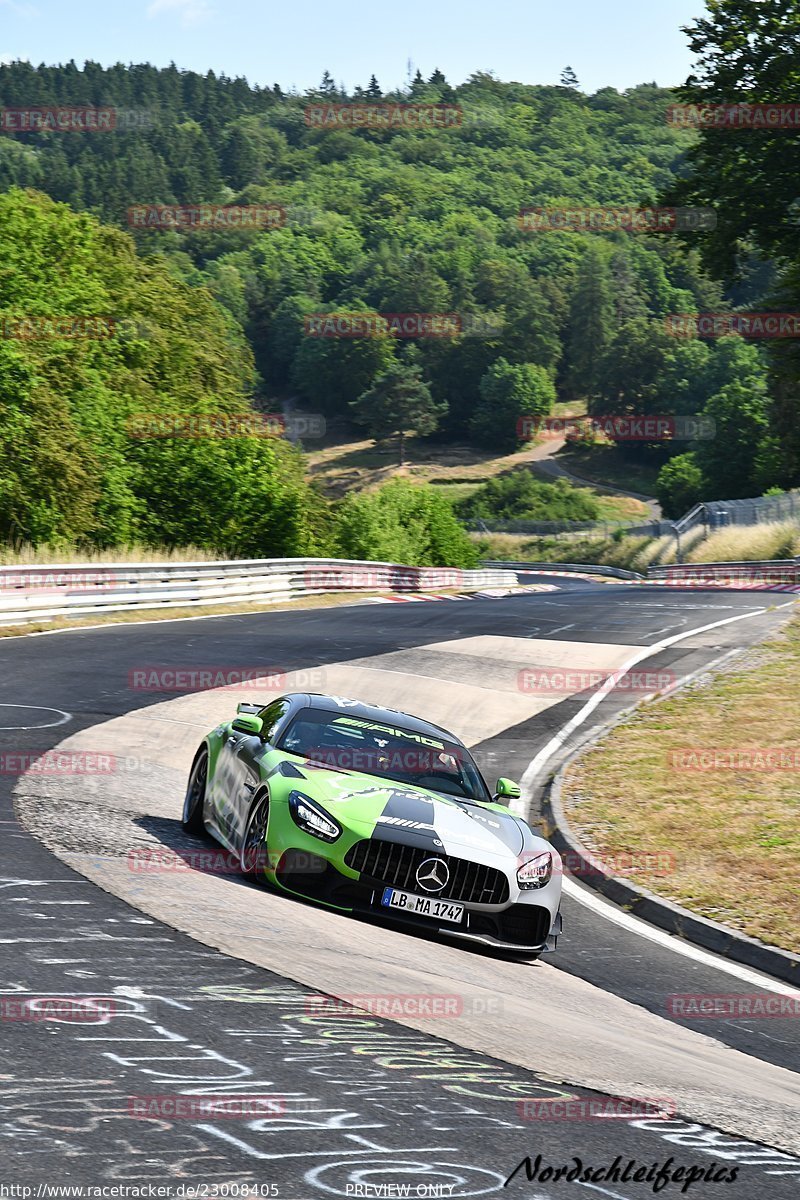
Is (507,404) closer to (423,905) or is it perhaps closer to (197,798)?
(197,798)

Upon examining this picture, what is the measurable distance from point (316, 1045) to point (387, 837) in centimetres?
286

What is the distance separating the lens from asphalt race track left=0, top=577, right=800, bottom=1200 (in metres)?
4.17

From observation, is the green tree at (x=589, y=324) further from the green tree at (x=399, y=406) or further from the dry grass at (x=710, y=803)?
the dry grass at (x=710, y=803)

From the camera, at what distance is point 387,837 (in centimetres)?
823

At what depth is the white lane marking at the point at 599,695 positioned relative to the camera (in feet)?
50.0

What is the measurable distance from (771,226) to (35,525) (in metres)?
23.0

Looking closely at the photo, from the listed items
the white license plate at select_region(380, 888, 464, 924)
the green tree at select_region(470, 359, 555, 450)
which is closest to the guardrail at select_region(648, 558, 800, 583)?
the white license plate at select_region(380, 888, 464, 924)

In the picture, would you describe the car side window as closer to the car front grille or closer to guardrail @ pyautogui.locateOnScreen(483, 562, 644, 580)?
the car front grille

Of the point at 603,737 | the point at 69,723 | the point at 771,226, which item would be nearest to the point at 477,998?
the point at 69,723

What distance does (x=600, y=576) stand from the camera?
8031 cm

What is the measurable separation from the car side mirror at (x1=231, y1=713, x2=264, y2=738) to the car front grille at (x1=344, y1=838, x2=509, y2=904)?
1.69m

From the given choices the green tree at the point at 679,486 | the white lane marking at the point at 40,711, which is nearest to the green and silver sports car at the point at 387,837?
the white lane marking at the point at 40,711

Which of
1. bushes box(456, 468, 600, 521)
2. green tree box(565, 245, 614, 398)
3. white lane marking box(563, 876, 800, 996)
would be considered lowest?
white lane marking box(563, 876, 800, 996)

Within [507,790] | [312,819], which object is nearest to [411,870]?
[312,819]
